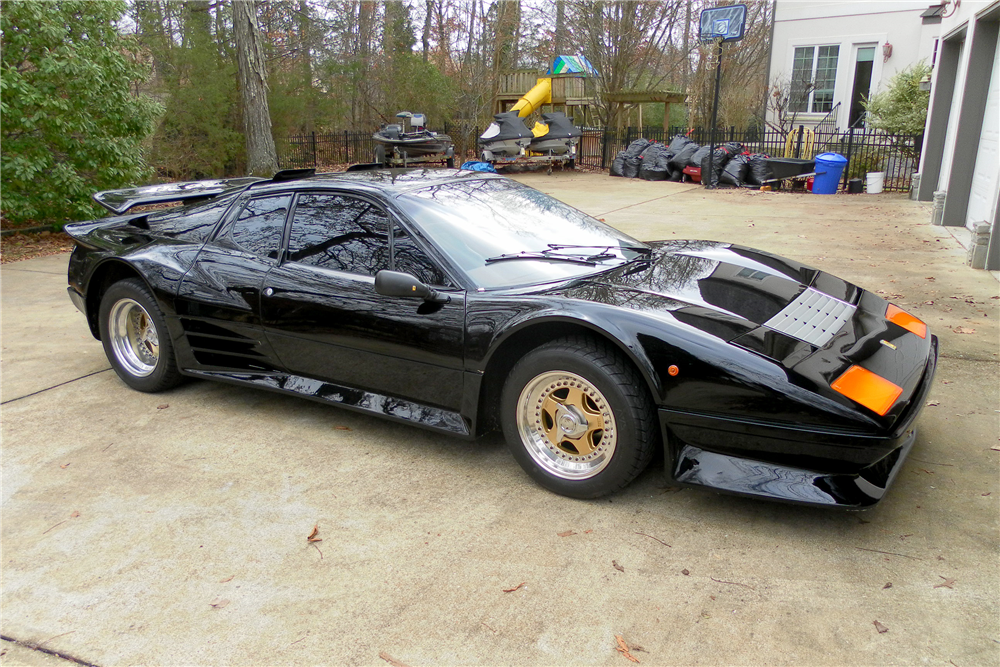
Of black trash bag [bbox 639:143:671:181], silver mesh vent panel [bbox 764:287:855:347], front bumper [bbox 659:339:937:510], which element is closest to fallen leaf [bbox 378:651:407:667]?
front bumper [bbox 659:339:937:510]

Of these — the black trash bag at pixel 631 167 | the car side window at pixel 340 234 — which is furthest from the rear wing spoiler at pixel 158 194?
the black trash bag at pixel 631 167

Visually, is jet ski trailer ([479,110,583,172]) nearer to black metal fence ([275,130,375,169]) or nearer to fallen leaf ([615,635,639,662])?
black metal fence ([275,130,375,169])

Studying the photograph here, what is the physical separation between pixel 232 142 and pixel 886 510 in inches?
587

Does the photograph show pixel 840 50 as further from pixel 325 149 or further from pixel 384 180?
pixel 384 180

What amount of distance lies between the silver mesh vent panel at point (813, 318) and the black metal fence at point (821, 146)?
46.6 feet

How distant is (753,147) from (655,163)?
11.2ft

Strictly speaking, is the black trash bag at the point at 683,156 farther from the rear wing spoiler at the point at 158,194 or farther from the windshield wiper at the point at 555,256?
the windshield wiper at the point at 555,256

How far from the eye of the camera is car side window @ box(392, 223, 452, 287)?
3.48m

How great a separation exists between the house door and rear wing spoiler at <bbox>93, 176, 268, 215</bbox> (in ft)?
70.7

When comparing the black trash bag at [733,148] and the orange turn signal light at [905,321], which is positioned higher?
the black trash bag at [733,148]

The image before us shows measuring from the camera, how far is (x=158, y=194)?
16.3 feet

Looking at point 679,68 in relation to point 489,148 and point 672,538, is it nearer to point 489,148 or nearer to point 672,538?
point 489,148

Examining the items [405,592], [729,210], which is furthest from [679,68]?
[405,592]

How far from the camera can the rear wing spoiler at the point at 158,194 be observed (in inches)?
188
